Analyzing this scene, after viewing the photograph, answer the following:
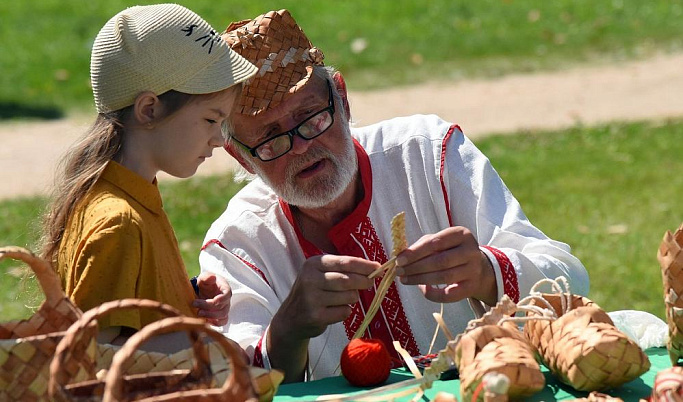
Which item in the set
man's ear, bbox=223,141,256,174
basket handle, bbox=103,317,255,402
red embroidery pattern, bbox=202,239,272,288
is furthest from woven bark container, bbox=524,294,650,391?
man's ear, bbox=223,141,256,174

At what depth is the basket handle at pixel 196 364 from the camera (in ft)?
5.38

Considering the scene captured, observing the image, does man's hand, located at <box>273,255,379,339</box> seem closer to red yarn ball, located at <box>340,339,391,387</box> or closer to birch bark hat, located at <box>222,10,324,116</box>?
red yarn ball, located at <box>340,339,391,387</box>

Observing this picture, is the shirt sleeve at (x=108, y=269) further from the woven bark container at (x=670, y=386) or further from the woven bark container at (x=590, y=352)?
the woven bark container at (x=670, y=386)

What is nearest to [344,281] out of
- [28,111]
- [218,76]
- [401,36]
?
[218,76]

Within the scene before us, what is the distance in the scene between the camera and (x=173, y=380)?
190cm

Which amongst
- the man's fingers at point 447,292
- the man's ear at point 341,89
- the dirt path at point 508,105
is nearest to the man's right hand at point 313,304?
the man's fingers at point 447,292

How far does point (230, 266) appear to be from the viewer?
3125 millimetres

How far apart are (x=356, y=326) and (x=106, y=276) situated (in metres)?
1.07

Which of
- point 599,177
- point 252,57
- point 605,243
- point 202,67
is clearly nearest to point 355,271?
point 202,67

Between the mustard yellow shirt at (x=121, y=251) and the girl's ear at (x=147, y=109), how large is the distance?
0.11 m

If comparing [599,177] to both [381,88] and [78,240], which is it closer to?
[381,88]

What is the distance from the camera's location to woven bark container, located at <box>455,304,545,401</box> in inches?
79.7

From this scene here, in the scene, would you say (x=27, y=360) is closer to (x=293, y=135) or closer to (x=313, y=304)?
(x=313, y=304)

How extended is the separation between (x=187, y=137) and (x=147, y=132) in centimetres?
9
